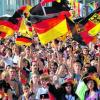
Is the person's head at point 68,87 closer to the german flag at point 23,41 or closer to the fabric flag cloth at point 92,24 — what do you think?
the fabric flag cloth at point 92,24

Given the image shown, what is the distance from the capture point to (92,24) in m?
15.5

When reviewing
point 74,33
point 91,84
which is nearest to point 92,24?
point 74,33

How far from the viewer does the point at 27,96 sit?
1040 centimetres

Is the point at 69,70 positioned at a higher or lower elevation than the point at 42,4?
lower

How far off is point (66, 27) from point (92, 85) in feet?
14.8

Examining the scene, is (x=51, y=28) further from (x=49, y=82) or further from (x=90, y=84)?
(x=90, y=84)

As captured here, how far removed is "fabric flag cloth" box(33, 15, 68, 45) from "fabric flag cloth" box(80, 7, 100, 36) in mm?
500

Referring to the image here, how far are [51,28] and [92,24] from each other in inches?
55.0

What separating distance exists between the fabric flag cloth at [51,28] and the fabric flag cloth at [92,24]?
0.50 meters

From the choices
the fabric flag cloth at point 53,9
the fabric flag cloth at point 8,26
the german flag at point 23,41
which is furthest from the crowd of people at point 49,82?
the german flag at point 23,41

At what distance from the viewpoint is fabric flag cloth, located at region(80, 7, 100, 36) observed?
47.3ft

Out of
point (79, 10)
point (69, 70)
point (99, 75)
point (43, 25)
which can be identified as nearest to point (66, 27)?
point (43, 25)

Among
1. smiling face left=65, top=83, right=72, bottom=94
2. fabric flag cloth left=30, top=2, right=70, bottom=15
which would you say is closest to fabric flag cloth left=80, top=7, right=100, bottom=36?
fabric flag cloth left=30, top=2, right=70, bottom=15

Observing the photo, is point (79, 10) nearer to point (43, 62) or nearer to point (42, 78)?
point (43, 62)
